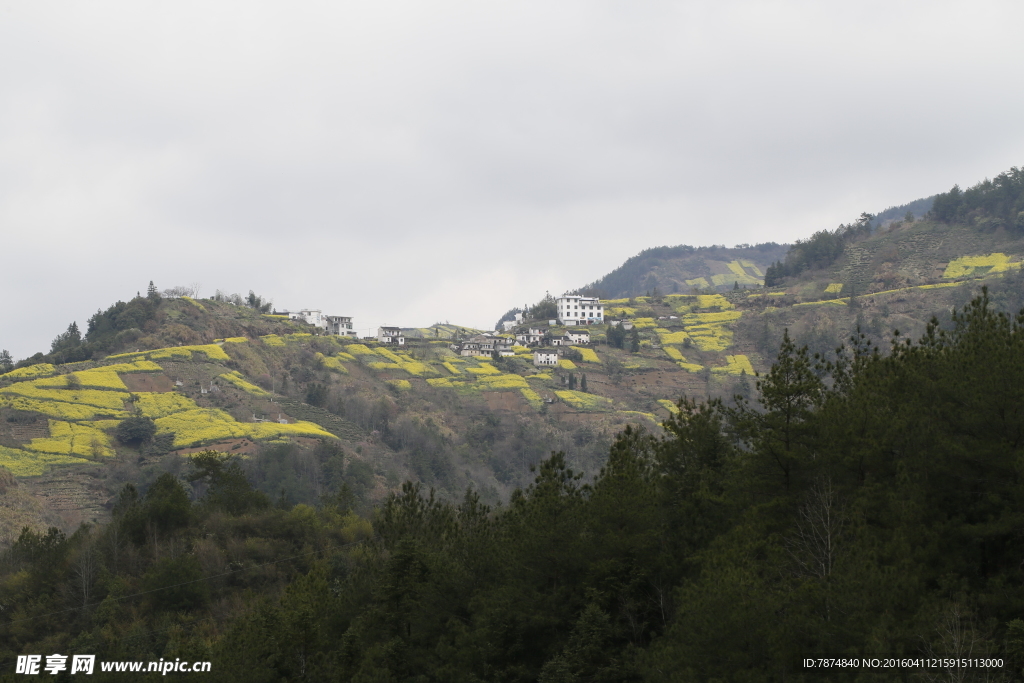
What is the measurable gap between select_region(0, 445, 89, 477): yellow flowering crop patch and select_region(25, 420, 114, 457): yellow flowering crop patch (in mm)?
897

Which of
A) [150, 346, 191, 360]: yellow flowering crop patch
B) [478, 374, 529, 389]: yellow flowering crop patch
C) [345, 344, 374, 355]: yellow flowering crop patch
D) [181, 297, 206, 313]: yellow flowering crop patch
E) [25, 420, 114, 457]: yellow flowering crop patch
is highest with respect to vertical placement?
[181, 297, 206, 313]: yellow flowering crop patch

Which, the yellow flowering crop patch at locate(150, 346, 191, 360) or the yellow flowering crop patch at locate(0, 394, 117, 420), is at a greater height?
the yellow flowering crop patch at locate(150, 346, 191, 360)

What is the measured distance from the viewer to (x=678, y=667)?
1677cm

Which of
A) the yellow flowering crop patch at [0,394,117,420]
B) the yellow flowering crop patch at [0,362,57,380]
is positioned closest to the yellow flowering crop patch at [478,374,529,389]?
the yellow flowering crop patch at [0,394,117,420]

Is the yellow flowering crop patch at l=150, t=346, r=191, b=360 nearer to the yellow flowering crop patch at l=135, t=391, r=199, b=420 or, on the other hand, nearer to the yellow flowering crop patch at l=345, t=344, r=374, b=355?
the yellow flowering crop patch at l=135, t=391, r=199, b=420

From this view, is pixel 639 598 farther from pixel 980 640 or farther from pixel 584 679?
pixel 980 640

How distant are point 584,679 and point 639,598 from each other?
7.81 ft

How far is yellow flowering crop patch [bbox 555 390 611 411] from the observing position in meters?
99.4

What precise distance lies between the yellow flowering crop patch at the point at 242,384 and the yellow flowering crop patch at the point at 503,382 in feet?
83.9

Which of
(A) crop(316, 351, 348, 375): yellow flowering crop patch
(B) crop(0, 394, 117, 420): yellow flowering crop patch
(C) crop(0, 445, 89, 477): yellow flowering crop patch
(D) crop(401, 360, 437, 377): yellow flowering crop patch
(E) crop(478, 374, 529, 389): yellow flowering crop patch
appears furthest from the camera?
(D) crop(401, 360, 437, 377): yellow flowering crop patch

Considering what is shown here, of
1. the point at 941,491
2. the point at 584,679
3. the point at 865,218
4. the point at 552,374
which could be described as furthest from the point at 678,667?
the point at 865,218

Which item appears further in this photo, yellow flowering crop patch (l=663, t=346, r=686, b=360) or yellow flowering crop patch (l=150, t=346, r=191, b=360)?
yellow flowering crop patch (l=663, t=346, r=686, b=360)

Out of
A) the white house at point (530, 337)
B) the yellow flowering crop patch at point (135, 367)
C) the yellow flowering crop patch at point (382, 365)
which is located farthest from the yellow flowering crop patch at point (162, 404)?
the white house at point (530, 337)

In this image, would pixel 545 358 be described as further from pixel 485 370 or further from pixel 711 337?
pixel 711 337
